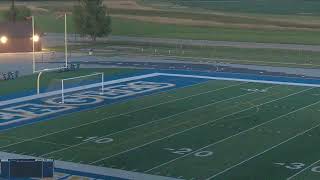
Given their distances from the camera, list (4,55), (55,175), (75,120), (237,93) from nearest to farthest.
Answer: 1. (55,175)
2. (75,120)
3. (237,93)
4. (4,55)

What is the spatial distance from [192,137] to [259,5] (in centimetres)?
11042

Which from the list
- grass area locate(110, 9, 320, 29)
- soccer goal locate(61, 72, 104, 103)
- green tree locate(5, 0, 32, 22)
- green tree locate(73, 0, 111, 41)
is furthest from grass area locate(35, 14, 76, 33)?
soccer goal locate(61, 72, 104, 103)

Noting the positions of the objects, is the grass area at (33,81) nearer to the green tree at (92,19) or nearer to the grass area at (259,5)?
the green tree at (92,19)

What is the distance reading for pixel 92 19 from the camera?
74.8m

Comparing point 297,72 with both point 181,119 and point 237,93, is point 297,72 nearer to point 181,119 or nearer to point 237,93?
point 237,93

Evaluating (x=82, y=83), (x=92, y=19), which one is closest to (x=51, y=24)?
(x=92, y=19)

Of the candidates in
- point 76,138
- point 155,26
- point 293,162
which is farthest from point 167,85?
point 155,26

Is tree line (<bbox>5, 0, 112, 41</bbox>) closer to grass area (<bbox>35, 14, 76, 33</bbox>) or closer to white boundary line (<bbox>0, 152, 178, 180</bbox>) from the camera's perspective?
grass area (<bbox>35, 14, 76, 33</bbox>)

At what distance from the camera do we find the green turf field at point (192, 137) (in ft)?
76.6

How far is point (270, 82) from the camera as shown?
4350cm

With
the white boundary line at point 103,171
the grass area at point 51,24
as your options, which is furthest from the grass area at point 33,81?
the grass area at point 51,24

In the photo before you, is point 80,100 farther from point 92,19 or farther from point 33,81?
point 92,19

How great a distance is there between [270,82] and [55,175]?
24.0 metres

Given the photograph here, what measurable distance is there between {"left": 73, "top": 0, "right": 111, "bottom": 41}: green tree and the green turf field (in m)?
38.8
